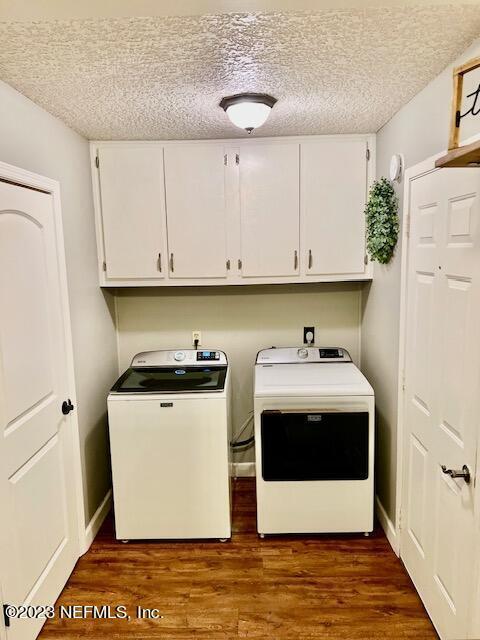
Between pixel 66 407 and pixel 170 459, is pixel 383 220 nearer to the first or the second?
pixel 170 459

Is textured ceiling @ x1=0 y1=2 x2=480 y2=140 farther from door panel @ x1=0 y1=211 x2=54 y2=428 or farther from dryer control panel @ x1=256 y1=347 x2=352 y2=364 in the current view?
dryer control panel @ x1=256 y1=347 x2=352 y2=364

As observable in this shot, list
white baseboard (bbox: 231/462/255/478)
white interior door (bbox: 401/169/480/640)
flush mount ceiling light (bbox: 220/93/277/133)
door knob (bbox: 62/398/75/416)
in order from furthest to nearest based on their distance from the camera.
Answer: white baseboard (bbox: 231/462/255/478), door knob (bbox: 62/398/75/416), flush mount ceiling light (bbox: 220/93/277/133), white interior door (bbox: 401/169/480/640)

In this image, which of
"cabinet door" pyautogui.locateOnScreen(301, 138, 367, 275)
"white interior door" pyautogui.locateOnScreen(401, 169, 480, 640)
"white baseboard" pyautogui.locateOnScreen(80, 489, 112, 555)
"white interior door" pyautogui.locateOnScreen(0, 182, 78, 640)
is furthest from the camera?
"cabinet door" pyautogui.locateOnScreen(301, 138, 367, 275)

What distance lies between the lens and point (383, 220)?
2.30 meters

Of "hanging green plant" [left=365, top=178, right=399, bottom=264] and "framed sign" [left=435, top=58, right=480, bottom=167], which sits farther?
"hanging green plant" [left=365, top=178, right=399, bottom=264]

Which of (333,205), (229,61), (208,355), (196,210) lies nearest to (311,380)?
(208,355)

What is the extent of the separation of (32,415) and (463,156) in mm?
1923

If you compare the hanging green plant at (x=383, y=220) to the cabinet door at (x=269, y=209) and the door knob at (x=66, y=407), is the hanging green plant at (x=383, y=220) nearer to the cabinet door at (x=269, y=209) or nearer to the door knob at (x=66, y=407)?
the cabinet door at (x=269, y=209)

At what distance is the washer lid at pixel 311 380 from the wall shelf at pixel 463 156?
4.67ft

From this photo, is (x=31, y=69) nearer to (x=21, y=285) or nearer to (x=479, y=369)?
(x=21, y=285)

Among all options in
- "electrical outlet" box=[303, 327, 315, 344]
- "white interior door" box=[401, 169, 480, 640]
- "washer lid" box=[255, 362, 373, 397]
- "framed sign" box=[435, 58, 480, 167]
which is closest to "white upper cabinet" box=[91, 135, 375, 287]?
"electrical outlet" box=[303, 327, 315, 344]

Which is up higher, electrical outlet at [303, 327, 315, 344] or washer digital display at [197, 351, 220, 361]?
electrical outlet at [303, 327, 315, 344]

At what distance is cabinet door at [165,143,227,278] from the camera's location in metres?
2.63

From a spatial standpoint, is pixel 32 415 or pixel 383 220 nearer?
pixel 32 415
